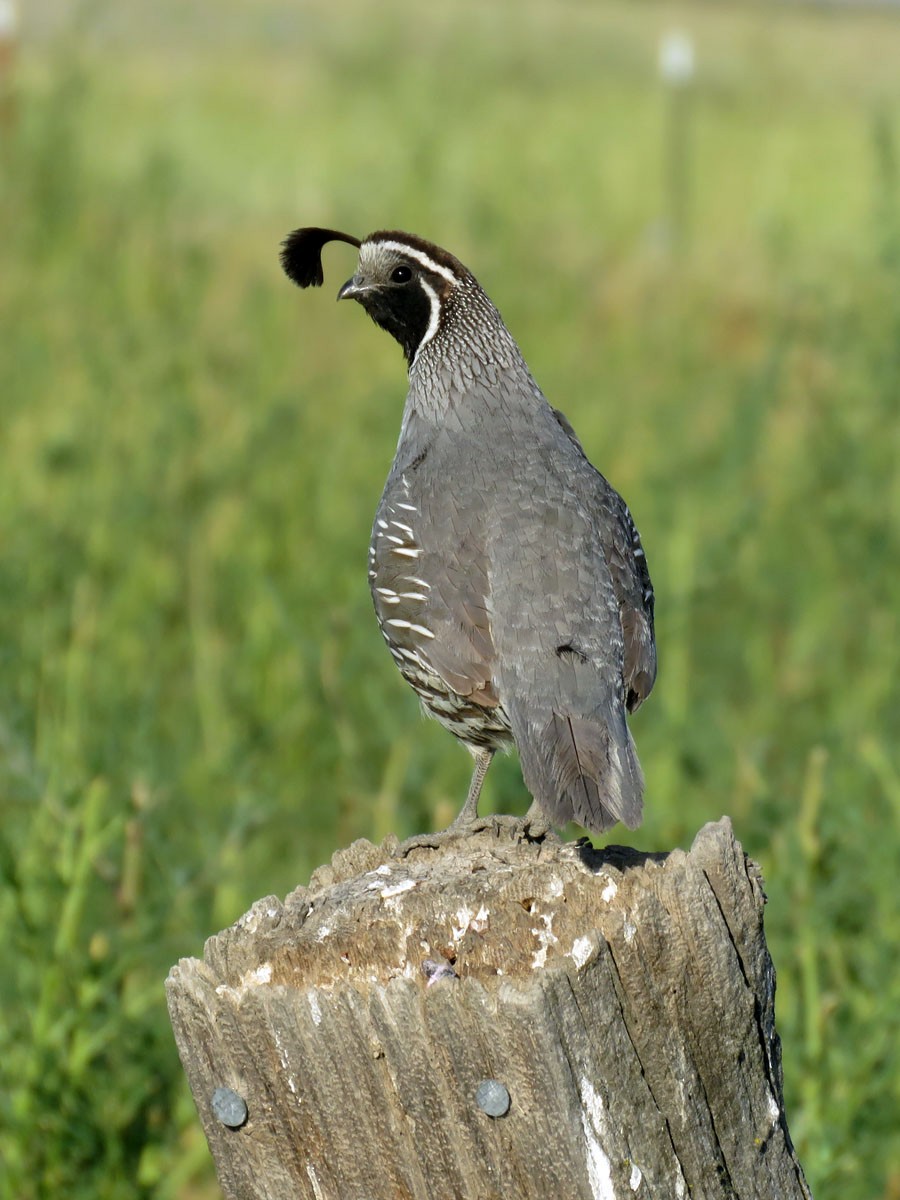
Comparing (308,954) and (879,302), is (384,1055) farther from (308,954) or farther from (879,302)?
(879,302)

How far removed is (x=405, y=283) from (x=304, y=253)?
0.31 metres

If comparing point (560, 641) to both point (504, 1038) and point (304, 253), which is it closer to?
point (504, 1038)

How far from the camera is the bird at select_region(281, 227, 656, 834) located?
8.68 ft

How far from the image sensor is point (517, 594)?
9.31 feet

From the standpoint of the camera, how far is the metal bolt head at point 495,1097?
5.98 ft

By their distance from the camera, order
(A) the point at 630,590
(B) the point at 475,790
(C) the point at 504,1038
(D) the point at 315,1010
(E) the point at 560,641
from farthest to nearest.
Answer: (B) the point at 475,790, (A) the point at 630,590, (E) the point at 560,641, (D) the point at 315,1010, (C) the point at 504,1038

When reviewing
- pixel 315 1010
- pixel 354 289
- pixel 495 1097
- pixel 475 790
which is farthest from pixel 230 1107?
pixel 354 289

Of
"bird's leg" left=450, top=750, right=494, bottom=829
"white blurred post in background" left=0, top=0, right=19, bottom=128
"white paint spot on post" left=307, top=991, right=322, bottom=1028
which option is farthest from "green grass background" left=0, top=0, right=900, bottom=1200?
"white paint spot on post" left=307, top=991, right=322, bottom=1028

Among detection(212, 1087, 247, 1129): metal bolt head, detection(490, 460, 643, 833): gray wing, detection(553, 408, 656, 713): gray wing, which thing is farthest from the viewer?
detection(553, 408, 656, 713): gray wing

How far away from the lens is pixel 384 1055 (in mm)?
1884

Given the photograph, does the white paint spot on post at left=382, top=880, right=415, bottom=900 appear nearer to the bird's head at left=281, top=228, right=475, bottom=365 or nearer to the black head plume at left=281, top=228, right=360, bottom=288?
the bird's head at left=281, top=228, right=475, bottom=365

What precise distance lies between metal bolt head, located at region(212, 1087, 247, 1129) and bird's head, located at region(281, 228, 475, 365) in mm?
1932

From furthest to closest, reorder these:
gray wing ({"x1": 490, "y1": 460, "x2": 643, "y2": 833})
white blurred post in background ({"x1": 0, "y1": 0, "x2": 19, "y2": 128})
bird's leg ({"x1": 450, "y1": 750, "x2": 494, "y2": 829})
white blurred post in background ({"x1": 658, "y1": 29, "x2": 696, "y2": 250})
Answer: white blurred post in background ({"x1": 658, "y1": 29, "x2": 696, "y2": 250}), white blurred post in background ({"x1": 0, "y1": 0, "x2": 19, "y2": 128}), bird's leg ({"x1": 450, "y1": 750, "x2": 494, "y2": 829}), gray wing ({"x1": 490, "y1": 460, "x2": 643, "y2": 833})

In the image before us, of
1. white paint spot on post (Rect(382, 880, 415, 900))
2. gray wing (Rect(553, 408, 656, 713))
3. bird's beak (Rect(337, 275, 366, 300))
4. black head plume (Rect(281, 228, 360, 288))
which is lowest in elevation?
white paint spot on post (Rect(382, 880, 415, 900))
